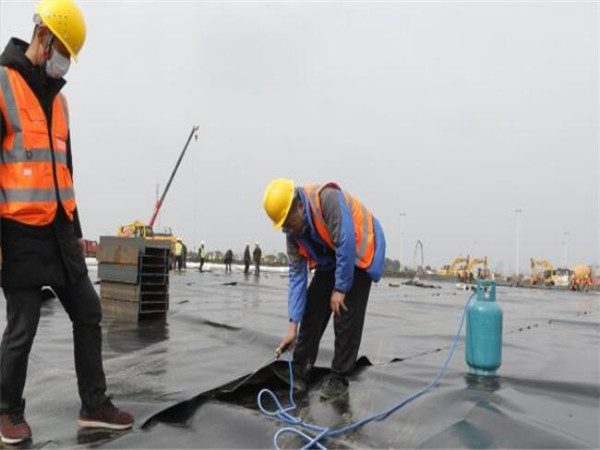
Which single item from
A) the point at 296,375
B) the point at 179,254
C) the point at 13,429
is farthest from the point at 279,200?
the point at 179,254

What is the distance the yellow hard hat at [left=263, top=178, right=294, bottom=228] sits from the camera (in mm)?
3693

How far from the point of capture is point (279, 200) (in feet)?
12.1

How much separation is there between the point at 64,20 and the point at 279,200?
65.7 inches

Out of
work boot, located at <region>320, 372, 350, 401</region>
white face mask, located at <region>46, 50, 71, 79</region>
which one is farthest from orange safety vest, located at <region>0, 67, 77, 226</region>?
work boot, located at <region>320, 372, 350, 401</region>

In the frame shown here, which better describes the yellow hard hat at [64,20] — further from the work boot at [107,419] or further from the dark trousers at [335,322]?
the dark trousers at [335,322]

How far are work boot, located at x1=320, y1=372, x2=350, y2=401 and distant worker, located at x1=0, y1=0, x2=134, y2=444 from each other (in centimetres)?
140

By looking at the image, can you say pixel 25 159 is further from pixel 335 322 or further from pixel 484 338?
pixel 484 338

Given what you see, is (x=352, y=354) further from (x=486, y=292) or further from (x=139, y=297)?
(x=139, y=297)

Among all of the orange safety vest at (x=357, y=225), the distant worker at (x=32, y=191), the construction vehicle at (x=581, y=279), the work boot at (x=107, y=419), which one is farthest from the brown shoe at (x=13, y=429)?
the construction vehicle at (x=581, y=279)

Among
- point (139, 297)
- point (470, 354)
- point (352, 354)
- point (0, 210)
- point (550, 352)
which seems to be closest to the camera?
point (0, 210)

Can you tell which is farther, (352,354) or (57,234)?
(352,354)

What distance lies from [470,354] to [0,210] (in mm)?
3568

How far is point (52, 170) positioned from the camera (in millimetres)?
2805

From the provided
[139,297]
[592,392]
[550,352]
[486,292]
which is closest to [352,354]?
[486,292]
